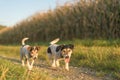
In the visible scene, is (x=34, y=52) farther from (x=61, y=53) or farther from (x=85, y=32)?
(x=85, y=32)

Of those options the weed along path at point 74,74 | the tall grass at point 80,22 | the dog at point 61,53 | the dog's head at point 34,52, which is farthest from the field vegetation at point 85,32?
the dog's head at point 34,52

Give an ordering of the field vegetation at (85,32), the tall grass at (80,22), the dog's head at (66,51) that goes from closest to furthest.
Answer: the dog's head at (66,51) < the field vegetation at (85,32) < the tall grass at (80,22)

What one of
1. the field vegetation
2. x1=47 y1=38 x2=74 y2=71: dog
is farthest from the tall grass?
x1=47 y1=38 x2=74 y2=71: dog

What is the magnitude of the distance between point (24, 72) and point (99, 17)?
10.7 metres

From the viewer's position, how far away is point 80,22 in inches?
760

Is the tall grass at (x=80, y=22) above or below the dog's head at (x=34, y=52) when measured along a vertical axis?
above

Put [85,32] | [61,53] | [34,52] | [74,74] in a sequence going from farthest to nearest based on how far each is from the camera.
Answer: [85,32], [61,53], [34,52], [74,74]

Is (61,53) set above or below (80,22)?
below

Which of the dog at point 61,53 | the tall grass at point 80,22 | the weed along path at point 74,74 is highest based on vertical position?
the tall grass at point 80,22

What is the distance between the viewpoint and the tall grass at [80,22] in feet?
58.0

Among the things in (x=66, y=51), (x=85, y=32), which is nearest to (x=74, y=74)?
(x=66, y=51)

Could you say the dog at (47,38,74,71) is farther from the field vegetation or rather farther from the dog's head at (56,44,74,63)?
A: the field vegetation

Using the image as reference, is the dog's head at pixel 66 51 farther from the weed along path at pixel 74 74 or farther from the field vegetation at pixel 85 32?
the field vegetation at pixel 85 32

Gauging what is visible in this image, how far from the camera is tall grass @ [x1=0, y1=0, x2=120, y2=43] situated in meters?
17.7
